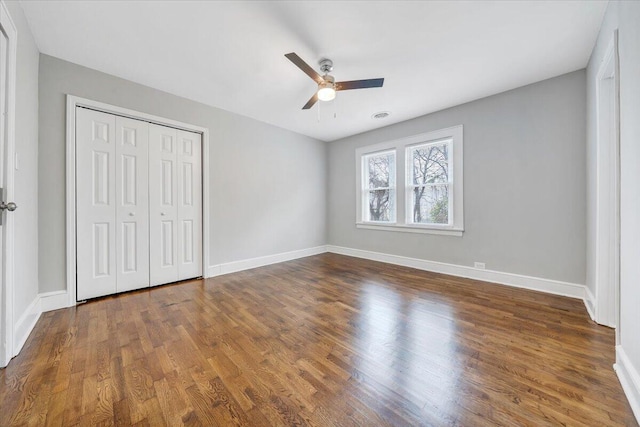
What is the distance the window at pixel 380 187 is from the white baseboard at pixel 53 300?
4.48 m

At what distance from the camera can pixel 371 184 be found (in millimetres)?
4953

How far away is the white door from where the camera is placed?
9.52 feet

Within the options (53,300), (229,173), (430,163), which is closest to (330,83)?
(229,173)

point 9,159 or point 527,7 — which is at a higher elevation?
point 527,7

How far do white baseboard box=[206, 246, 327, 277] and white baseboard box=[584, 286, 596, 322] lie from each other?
4045 mm

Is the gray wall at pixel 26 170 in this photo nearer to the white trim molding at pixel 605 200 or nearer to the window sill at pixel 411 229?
the window sill at pixel 411 229

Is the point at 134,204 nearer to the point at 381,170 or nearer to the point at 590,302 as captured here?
the point at 381,170

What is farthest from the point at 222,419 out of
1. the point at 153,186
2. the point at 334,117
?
the point at 334,117

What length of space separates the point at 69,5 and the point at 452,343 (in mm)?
3971

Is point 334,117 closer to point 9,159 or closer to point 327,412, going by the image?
point 9,159

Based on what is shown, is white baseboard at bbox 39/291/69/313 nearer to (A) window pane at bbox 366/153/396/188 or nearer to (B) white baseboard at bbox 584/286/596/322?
(A) window pane at bbox 366/153/396/188

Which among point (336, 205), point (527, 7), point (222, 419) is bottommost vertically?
point (222, 419)

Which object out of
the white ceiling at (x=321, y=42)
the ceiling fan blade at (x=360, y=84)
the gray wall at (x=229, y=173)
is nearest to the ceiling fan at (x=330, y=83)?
the ceiling fan blade at (x=360, y=84)

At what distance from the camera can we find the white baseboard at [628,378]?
1.21 metres
